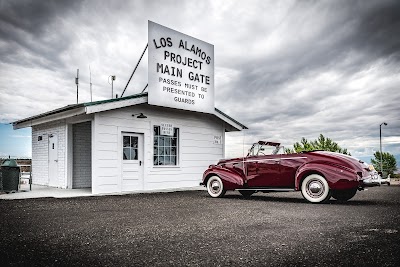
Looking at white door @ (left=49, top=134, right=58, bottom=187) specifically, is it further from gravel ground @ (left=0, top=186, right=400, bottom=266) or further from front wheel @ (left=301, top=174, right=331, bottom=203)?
front wheel @ (left=301, top=174, right=331, bottom=203)

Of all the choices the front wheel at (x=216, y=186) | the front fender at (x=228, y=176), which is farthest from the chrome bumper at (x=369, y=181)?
the front wheel at (x=216, y=186)

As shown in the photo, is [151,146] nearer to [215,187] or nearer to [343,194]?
[215,187]

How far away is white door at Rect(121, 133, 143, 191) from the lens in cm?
1228

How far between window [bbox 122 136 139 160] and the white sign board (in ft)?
4.99

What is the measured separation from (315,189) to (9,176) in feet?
32.3

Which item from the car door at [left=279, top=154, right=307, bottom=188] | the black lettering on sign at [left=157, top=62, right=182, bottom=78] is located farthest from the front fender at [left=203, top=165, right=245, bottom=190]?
the black lettering on sign at [left=157, top=62, right=182, bottom=78]

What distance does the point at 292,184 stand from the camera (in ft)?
28.3

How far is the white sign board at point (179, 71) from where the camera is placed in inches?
504

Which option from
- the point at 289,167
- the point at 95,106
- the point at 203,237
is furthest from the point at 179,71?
the point at 203,237

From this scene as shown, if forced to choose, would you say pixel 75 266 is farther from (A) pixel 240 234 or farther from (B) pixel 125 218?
(B) pixel 125 218

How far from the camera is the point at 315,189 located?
26.8 ft

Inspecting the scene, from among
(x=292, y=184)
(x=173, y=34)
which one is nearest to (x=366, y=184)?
(x=292, y=184)

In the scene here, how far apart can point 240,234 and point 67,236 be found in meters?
2.36

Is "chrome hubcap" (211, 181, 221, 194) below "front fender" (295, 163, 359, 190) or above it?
below
